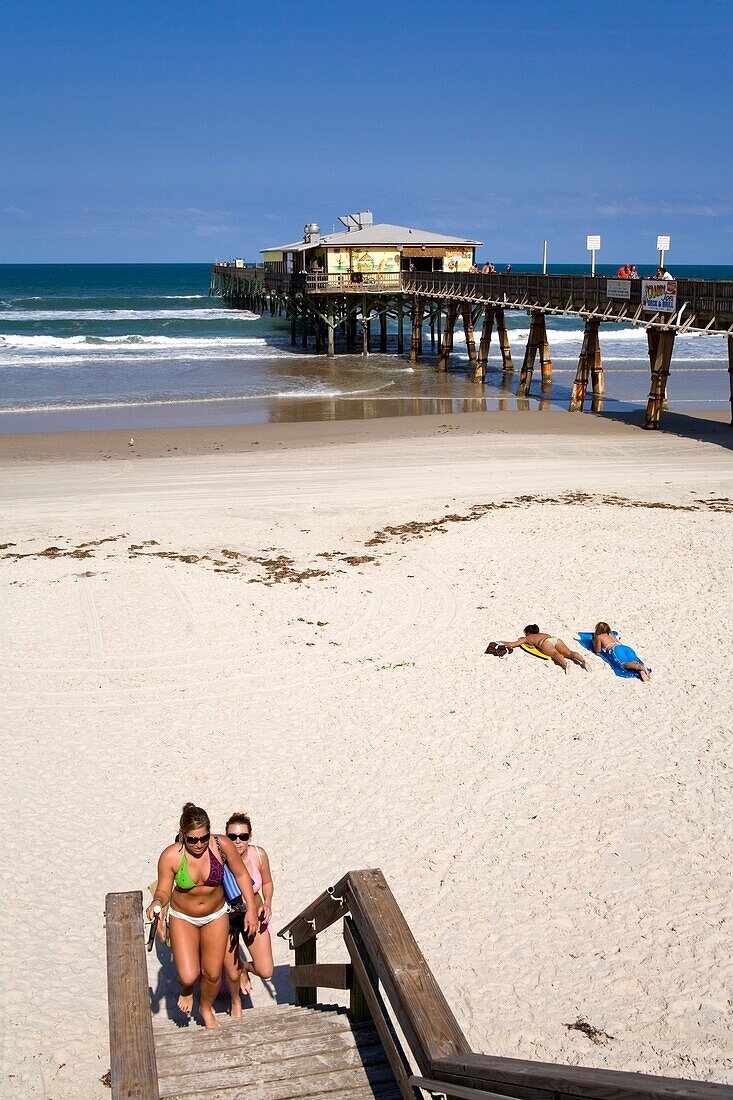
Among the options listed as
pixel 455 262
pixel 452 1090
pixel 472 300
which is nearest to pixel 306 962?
pixel 452 1090

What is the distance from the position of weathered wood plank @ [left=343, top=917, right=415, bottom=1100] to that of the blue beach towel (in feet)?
20.1

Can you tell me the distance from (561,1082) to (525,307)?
29290 millimetres

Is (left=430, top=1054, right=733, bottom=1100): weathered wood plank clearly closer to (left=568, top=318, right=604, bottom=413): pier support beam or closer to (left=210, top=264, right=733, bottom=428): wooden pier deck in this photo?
(left=210, top=264, right=733, bottom=428): wooden pier deck

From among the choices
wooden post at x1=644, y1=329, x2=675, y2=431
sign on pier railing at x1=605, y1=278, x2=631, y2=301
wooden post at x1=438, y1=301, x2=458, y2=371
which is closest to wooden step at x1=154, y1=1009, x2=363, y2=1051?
wooden post at x1=644, y1=329, x2=675, y2=431

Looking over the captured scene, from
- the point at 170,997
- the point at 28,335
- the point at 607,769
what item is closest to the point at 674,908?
the point at 607,769

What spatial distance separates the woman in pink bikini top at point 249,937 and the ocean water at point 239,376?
2191 cm

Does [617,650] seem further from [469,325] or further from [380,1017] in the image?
[469,325]

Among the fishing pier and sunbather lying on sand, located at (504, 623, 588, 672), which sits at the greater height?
the fishing pier

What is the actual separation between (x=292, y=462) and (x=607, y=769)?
13248 mm

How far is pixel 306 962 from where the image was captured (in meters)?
5.14

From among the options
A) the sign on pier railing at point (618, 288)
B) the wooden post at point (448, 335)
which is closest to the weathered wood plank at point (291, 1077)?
the sign on pier railing at point (618, 288)

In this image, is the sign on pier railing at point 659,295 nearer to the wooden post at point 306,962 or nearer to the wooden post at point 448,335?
the wooden post at point 448,335

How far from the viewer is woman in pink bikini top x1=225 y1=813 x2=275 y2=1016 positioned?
5.25 metres

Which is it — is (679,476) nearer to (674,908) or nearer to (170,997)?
Answer: (674,908)
